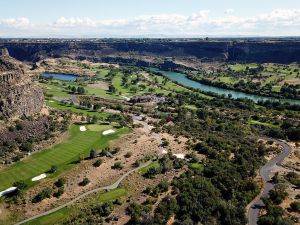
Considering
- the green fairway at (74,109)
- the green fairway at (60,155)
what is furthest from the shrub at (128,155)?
the green fairway at (74,109)

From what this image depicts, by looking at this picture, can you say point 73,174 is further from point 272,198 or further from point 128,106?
point 128,106

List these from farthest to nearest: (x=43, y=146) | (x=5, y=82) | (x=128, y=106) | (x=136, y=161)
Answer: (x=128, y=106) → (x=5, y=82) → (x=43, y=146) → (x=136, y=161)

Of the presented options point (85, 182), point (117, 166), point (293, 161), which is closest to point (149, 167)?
point (117, 166)

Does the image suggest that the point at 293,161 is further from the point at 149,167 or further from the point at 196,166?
the point at 149,167

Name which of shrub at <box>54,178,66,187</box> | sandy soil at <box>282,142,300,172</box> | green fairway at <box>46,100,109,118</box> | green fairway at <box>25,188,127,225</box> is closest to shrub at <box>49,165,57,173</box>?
shrub at <box>54,178,66,187</box>

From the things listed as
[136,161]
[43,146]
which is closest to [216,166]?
[136,161]

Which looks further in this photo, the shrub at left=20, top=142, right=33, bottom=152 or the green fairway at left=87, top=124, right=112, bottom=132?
the green fairway at left=87, top=124, right=112, bottom=132

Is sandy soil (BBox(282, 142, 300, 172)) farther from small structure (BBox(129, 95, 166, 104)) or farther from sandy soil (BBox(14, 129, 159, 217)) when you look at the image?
small structure (BBox(129, 95, 166, 104))
